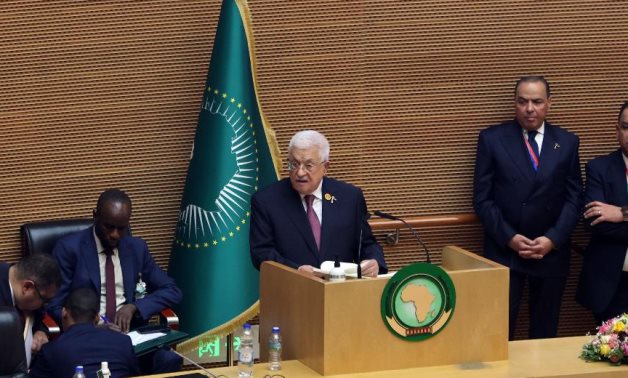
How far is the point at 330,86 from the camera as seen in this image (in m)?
7.73

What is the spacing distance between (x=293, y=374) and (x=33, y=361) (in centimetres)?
165

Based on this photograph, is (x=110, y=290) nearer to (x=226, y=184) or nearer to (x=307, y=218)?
(x=226, y=184)

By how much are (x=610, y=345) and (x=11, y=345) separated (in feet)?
8.31

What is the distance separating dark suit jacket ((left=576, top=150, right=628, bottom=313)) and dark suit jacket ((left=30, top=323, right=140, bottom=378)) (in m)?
3.23

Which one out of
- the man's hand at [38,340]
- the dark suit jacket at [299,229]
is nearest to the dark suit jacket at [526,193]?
the dark suit jacket at [299,229]

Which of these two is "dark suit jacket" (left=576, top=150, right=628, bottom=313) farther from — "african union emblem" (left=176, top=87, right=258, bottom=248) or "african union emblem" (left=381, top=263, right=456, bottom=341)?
"african union emblem" (left=381, top=263, right=456, bottom=341)

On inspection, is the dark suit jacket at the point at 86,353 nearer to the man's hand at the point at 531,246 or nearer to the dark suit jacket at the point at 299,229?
the dark suit jacket at the point at 299,229

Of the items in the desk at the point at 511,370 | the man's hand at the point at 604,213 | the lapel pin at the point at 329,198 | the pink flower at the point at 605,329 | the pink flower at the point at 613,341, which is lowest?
the desk at the point at 511,370

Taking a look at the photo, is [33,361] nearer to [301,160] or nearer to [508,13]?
[301,160]

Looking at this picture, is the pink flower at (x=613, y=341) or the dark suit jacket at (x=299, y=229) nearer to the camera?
the pink flower at (x=613, y=341)

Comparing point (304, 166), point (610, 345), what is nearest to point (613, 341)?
point (610, 345)

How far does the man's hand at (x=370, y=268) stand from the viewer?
5.50 metres

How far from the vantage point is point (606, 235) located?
750cm

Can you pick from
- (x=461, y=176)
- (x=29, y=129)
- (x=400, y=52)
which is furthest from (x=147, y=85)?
(x=461, y=176)
